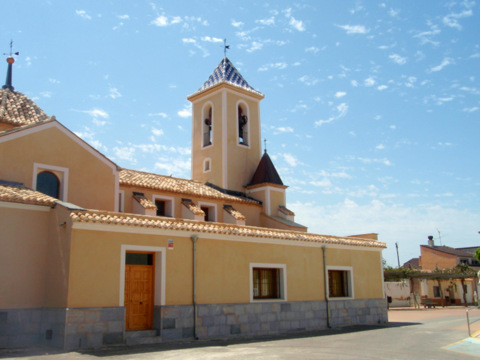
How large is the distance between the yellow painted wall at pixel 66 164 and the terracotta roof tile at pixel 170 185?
329cm

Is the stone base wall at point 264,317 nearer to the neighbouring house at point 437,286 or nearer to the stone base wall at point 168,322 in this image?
the stone base wall at point 168,322

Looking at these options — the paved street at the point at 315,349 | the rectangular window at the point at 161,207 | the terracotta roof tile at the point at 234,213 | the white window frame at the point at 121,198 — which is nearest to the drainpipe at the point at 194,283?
the paved street at the point at 315,349

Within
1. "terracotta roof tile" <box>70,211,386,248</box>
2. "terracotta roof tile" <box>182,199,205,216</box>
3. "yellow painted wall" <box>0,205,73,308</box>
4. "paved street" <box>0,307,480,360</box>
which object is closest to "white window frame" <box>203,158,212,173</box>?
"terracotta roof tile" <box>182,199,205,216</box>

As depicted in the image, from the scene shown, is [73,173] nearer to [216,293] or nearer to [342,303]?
[216,293]

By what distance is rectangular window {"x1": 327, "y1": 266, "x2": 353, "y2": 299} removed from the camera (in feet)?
72.3

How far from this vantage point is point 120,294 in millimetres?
14609

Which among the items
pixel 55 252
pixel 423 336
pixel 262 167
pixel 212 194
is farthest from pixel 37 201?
pixel 262 167

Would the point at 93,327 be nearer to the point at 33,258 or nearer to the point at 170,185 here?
the point at 33,258

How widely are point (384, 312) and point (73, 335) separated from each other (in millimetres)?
16021

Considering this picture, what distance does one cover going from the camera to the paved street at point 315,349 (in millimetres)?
12336

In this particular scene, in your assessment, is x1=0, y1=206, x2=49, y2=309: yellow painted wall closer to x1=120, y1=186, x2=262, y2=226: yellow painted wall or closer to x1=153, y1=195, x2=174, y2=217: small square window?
x1=120, y1=186, x2=262, y2=226: yellow painted wall

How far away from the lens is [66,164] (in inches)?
712

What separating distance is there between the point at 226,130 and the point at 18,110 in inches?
494

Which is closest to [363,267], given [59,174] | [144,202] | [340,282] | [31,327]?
[340,282]
